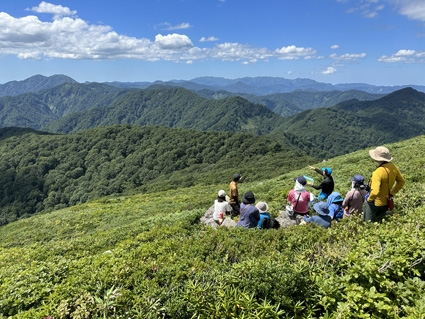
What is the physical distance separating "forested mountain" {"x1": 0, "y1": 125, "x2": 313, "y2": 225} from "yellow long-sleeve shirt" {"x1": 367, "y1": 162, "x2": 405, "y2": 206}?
11946cm

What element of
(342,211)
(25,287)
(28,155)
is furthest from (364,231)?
(28,155)

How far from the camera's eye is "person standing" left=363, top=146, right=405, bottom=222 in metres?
8.19

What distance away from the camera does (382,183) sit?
8188mm

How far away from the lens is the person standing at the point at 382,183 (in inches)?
322

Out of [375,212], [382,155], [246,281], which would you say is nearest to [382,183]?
[382,155]

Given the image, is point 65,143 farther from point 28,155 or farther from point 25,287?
point 25,287

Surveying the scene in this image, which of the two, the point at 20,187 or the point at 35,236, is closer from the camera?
the point at 35,236

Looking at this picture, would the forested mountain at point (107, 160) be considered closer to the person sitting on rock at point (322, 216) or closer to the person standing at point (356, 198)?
the person standing at point (356, 198)

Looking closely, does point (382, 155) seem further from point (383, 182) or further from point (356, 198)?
point (356, 198)

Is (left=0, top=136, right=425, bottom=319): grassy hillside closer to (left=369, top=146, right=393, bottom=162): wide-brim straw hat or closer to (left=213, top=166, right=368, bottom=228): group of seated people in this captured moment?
(left=369, top=146, right=393, bottom=162): wide-brim straw hat

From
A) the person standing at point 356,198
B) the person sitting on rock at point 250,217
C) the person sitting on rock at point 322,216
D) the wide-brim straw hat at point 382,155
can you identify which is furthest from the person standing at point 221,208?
the wide-brim straw hat at point 382,155

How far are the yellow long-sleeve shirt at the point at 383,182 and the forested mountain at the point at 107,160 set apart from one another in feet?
392

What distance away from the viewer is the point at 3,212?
419ft

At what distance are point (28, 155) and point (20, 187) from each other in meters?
31.2
